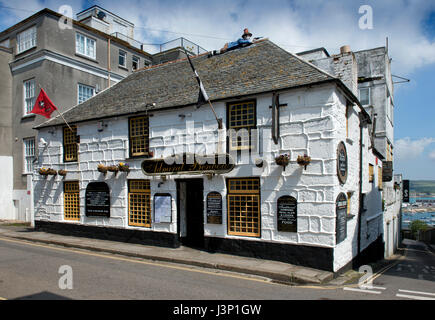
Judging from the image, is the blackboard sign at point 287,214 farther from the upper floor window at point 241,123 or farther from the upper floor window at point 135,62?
the upper floor window at point 135,62

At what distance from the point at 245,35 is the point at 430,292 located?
40.6ft

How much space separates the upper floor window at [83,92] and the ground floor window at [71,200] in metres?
9.14

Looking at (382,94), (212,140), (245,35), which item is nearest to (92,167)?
(212,140)

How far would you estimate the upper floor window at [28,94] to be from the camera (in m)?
22.6

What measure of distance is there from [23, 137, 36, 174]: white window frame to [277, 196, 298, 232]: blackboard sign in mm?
18604

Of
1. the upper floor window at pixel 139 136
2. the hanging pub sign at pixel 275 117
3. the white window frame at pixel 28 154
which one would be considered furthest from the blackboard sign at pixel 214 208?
the white window frame at pixel 28 154

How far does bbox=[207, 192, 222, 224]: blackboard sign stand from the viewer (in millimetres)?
12156

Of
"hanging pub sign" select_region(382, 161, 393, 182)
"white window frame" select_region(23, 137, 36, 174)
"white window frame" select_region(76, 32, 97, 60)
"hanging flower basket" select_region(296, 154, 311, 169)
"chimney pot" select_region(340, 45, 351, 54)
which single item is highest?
"white window frame" select_region(76, 32, 97, 60)

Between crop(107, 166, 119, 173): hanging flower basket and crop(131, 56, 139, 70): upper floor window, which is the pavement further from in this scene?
crop(131, 56, 139, 70): upper floor window

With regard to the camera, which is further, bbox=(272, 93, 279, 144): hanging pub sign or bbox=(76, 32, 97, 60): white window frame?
bbox=(76, 32, 97, 60): white window frame

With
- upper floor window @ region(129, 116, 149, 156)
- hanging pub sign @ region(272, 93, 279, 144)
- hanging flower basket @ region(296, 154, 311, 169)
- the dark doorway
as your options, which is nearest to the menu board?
the dark doorway

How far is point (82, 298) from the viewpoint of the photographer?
23.7 feet

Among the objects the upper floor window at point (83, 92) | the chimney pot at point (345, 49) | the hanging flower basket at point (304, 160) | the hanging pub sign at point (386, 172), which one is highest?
the upper floor window at point (83, 92)
